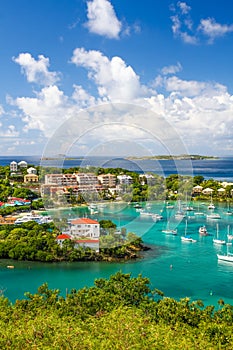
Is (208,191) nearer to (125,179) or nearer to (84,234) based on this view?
(125,179)

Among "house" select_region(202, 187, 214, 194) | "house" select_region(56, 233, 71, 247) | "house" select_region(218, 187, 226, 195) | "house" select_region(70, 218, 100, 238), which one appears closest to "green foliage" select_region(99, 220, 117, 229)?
"house" select_region(70, 218, 100, 238)

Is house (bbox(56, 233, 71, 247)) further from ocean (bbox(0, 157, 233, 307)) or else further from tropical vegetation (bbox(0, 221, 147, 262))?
ocean (bbox(0, 157, 233, 307))

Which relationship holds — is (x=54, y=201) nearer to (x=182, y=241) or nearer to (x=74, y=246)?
(x=74, y=246)

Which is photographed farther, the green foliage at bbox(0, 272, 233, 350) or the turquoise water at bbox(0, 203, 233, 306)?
the turquoise water at bbox(0, 203, 233, 306)

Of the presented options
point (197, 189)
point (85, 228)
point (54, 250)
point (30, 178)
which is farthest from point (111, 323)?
point (30, 178)

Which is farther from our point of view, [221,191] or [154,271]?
[221,191]

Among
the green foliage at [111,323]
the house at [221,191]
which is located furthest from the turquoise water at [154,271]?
the house at [221,191]

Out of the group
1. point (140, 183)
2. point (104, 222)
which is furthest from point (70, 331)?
point (140, 183)

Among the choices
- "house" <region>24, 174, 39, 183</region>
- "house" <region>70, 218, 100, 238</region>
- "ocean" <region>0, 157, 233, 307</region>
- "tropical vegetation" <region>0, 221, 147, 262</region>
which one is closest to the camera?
"ocean" <region>0, 157, 233, 307</region>
